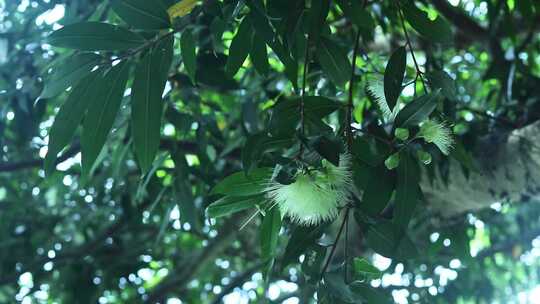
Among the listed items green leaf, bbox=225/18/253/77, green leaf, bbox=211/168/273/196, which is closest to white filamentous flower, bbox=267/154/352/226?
green leaf, bbox=211/168/273/196

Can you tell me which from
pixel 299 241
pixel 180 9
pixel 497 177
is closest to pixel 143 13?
pixel 180 9

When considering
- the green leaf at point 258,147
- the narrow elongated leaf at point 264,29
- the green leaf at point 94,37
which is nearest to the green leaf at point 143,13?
the green leaf at point 94,37

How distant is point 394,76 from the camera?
3.26 feet

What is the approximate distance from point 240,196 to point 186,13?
29 centimetres

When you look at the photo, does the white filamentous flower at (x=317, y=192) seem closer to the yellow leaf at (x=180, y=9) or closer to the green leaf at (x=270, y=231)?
the green leaf at (x=270, y=231)

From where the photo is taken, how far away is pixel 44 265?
7.18 feet

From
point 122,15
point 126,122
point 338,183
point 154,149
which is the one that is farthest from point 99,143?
point 126,122

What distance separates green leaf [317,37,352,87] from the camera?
1.17 m

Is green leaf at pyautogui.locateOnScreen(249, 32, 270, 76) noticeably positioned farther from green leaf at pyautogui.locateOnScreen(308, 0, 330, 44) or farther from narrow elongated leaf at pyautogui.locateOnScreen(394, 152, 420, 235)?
narrow elongated leaf at pyautogui.locateOnScreen(394, 152, 420, 235)

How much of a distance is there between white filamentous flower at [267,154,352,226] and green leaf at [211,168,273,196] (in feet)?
0.07

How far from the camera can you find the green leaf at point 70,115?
972 millimetres

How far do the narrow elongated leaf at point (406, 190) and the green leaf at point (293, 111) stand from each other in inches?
5.8

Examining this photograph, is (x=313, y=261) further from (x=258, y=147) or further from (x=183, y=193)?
(x=183, y=193)

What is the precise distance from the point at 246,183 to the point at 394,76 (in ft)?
0.88
